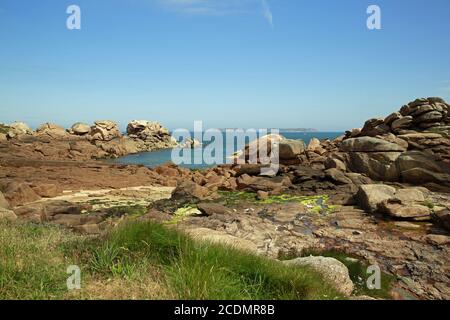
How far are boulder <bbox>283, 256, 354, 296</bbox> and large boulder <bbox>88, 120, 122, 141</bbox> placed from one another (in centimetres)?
6374

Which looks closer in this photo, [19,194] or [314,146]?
[19,194]

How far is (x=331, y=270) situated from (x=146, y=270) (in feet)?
11.5

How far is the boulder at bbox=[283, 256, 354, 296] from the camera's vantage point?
21.1 ft

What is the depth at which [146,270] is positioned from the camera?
17.3 ft

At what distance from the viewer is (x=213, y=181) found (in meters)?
22.6

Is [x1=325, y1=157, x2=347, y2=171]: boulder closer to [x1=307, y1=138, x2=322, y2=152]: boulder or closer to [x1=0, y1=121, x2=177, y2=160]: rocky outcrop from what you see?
[x1=307, y1=138, x2=322, y2=152]: boulder

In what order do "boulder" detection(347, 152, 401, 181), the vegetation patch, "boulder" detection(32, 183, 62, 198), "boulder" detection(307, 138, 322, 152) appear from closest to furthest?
the vegetation patch, "boulder" detection(32, 183, 62, 198), "boulder" detection(347, 152, 401, 181), "boulder" detection(307, 138, 322, 152)

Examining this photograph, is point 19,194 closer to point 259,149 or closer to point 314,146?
point 259,149

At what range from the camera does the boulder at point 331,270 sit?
642 cm

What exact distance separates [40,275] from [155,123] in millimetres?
84071

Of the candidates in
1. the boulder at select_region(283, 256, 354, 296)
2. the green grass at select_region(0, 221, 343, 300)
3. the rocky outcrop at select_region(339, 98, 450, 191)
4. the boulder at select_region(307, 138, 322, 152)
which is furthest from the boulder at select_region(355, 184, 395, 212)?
the boulder at select_region(307, 138, 322, 152)

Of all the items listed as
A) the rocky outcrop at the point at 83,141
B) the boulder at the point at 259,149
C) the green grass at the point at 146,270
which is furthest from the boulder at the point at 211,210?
the rocky outcrop at the point at 83,141

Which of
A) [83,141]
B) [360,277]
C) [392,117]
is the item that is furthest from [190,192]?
[83,141]
